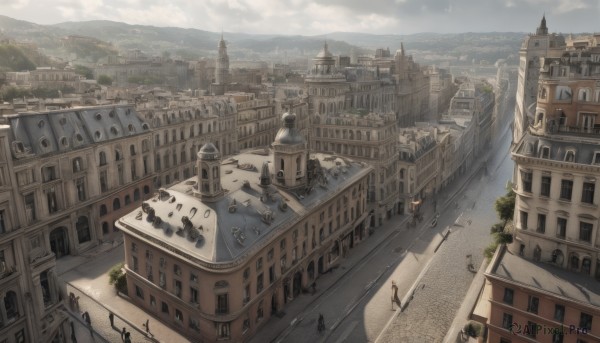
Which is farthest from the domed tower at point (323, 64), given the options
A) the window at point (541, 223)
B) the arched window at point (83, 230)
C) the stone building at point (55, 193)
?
the window at point (541, 223)

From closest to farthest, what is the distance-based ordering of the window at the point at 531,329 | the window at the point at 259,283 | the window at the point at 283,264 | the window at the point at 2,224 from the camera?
the window at the point at 2,224
the window at the point at 531,329
the window at the point at 259,283
the window at the point at 283,264

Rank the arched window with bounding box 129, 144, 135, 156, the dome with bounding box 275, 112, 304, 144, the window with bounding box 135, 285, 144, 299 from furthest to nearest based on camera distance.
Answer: the arched window with bounding box 129, 144, 135, 156 → the dome with bounding box 275, 112, 304, 144 → the window with bounding box 135, 285, 144, 299

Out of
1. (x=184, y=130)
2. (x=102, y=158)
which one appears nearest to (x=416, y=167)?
(x=184, y=130)

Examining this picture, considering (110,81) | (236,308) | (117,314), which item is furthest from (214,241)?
(110,81)

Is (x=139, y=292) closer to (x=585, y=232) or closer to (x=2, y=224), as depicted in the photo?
(x=2, y=224)

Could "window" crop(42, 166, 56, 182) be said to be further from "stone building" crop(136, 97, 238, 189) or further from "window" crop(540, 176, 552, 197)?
"window" crop(540, 176, 552, 197)

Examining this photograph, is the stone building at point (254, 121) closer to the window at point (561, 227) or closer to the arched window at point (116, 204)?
the arched window at point (116, 204)

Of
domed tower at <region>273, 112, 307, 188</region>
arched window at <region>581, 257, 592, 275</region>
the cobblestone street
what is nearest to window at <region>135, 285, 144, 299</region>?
domed tower at <region>273, 112, 307, 188</region>

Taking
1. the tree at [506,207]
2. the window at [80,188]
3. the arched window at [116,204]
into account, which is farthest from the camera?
the arched window at [116,204]
